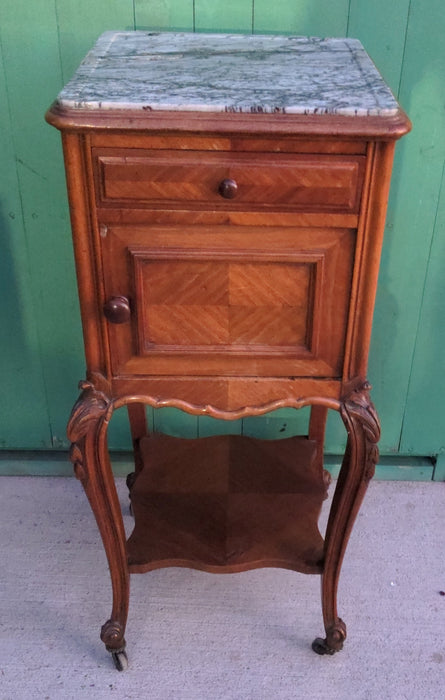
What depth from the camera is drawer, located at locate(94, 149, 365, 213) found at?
37.4 inches

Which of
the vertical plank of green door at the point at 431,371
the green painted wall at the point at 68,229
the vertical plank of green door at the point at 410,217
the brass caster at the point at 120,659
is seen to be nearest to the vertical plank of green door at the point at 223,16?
the green painted wall at the point at 68,229

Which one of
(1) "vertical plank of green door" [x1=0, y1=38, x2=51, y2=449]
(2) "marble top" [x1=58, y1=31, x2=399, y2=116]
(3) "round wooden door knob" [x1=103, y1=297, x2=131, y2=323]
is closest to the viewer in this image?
(2) "marble top" [x1=58, y1=31, x2=399, y2=116]

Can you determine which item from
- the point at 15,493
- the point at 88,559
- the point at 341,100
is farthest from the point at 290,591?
the point at 341,100

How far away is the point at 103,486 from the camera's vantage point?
124cm

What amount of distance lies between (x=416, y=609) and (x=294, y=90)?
1.14m

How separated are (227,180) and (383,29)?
2.27ft

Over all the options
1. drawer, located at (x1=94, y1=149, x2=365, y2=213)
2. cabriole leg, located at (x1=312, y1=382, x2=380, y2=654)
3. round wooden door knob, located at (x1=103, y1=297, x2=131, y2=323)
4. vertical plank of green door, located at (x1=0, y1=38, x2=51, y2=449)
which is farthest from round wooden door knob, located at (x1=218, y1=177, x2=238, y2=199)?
vertical plank of green door, located at (x1=0, y1=38, x2=51, y2=449)

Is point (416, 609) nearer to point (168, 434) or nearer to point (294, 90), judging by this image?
point (168, 434)

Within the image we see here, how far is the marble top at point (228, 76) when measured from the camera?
91cm

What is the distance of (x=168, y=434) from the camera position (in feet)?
5.99

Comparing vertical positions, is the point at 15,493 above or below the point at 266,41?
below

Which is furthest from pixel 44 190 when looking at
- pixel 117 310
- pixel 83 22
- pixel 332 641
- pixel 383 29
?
pixel 332 641

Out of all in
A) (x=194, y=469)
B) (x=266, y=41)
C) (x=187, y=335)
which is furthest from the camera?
(x=194, y=469)

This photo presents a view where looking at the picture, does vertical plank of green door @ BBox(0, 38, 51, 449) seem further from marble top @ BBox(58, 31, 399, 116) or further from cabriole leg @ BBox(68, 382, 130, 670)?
cabriole leg @ BBox(68, 382, 130, 670)
